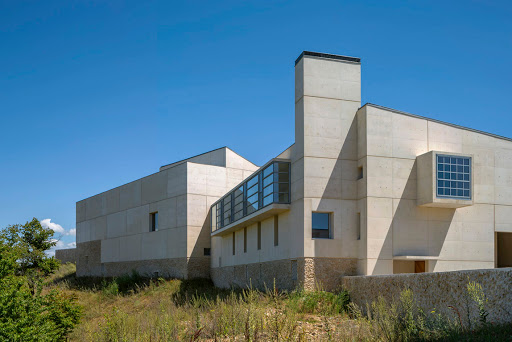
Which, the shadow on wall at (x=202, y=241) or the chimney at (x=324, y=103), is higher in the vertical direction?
the chimney at (x=324, y=103)

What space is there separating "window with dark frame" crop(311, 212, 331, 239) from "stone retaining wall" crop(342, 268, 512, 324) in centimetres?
223

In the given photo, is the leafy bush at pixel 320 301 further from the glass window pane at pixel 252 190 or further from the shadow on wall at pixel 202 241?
the shadow on wall at pixel 202 241

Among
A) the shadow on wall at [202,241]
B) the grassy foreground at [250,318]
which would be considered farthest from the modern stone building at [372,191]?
the shadow on wall at [202,241]

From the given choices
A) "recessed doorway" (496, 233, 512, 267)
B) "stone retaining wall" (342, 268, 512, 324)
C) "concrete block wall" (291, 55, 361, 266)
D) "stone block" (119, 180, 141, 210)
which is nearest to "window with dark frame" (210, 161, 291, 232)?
"concrete block wall" (291, 55, 361, 266)

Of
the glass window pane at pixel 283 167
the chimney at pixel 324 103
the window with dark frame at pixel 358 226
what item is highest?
the chimney at pixel 324 103

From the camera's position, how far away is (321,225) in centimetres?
2305

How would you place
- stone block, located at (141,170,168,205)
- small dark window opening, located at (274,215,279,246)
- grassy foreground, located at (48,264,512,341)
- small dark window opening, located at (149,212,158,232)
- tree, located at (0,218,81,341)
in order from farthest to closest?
small dark window opening, located at (149,212,158,232) < stone block, located at (141,170,168,205) < small dark window opening, located at (274,215,279,246) < tree, located at (0,218,81,341) < grassy foreground, located at (48,264,512,341)

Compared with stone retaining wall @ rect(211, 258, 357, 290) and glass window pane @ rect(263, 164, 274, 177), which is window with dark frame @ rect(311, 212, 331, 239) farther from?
glass window pane @ rect(263, 164, 274, 177)

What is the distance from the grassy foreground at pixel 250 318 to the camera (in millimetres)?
10320

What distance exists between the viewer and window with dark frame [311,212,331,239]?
22938 mm

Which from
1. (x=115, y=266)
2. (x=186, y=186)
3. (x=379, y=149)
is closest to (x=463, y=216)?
(x=379, y=149)

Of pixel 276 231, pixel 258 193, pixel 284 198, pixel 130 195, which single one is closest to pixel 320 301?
pixel 284 198

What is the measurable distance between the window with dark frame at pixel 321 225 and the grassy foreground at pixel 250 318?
8.52 ft

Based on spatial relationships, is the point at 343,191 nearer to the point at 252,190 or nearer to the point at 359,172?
the point at 359,172
